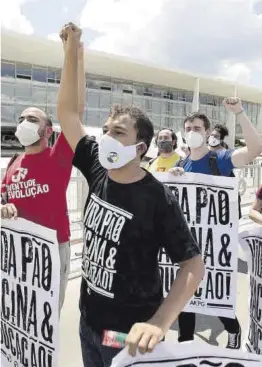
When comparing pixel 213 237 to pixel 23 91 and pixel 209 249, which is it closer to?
pixel 209 249

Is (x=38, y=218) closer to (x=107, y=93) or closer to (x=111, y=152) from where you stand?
(x=111, y=152)

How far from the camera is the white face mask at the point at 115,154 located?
74.1 inches

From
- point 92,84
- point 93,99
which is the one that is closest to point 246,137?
point 93,99

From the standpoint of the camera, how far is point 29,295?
243cm

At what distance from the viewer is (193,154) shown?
11.5 ft

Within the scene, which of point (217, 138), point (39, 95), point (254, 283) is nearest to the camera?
point (254, 283)

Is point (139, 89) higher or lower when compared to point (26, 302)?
higher

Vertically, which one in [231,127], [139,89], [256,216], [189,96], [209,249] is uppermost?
[189,96]

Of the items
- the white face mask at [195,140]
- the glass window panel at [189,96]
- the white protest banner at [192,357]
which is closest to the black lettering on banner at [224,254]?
the white face mask at [195,140]

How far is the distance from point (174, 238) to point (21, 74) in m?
26.6

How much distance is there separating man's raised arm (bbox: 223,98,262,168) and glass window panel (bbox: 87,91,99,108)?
26929mm

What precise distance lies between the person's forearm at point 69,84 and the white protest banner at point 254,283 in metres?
1.33

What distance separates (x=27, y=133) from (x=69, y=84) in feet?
2.86

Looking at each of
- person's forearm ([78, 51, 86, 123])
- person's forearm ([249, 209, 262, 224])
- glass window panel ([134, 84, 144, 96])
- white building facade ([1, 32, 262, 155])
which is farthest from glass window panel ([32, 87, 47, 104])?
person's forearm ([78, 51, 86, 123])
